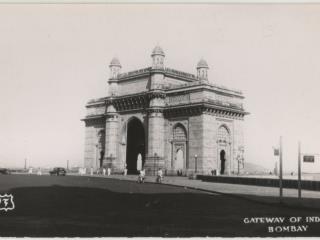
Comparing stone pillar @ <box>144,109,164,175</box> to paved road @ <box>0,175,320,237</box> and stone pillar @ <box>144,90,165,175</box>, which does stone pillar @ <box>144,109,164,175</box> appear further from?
paved road @ <box>0,175,320,237</box>

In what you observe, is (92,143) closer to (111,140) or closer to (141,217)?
(111,140)

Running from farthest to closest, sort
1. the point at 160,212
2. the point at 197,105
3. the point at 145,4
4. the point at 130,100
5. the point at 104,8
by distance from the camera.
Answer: the point at 130,100
the point at 197,105
the point at 104,8
the point at 145,4
the point at 160,212

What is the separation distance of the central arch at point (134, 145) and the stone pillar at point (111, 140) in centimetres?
195

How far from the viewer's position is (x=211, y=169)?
1746 inches

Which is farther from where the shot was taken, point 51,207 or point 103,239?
point 51,207

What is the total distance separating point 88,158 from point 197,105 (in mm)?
22329

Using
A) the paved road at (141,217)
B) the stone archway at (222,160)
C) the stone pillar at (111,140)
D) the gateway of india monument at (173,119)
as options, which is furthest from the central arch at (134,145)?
the paved road at (141,217)

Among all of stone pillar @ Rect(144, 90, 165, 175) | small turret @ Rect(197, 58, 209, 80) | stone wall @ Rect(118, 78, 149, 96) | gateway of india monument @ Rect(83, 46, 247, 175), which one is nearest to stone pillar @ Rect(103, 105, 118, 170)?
gateway of india monument @ Rect(83, 46, 247, 175)

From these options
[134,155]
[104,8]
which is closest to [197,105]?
[134,155]

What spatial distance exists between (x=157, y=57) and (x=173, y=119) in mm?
7157

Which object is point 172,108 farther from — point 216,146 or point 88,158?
point 88,158

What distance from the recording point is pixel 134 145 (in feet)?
188

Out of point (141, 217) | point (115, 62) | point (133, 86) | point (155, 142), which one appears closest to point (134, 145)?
point (133, 86)

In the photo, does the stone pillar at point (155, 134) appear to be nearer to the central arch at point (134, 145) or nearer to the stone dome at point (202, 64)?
the stone dome at point (202, 64)
